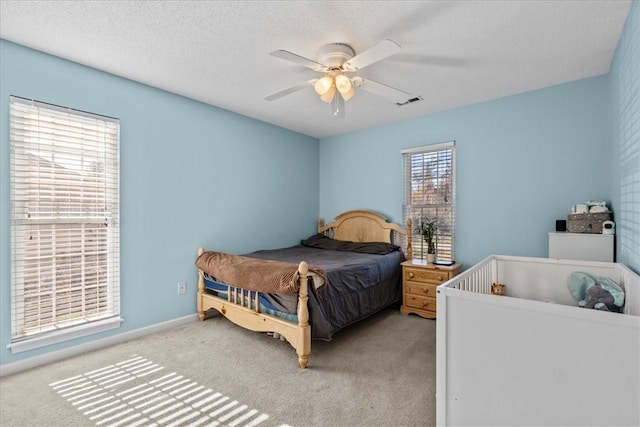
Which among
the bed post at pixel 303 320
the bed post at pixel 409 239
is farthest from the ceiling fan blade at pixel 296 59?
the bed post at pixel 409 239

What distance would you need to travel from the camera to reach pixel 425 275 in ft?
11.0

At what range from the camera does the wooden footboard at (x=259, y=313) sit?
224cm

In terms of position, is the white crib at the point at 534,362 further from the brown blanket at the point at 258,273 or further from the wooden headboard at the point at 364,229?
the wooden headboard at the point at 364,229

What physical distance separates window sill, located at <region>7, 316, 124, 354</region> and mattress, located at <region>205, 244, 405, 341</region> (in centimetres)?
91

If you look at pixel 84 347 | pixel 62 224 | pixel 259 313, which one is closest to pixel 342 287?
pixel 259 313

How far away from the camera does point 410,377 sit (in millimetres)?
2113

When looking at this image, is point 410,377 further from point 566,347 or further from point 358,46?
point 358,46

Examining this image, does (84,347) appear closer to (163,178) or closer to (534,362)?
(163,178)

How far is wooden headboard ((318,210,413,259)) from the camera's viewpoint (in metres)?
4.02

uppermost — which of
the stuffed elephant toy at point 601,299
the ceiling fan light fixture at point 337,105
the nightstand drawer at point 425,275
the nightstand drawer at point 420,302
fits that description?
the ceiling fan light fixture at point 337,105

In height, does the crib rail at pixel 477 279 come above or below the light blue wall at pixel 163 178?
below

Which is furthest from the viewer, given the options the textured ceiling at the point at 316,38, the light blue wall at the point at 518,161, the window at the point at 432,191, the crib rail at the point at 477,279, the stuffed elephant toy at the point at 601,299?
the window at the point at 432,191

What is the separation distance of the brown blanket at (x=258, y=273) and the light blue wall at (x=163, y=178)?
1.68 feet

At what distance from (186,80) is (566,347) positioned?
324 cm
